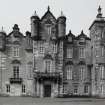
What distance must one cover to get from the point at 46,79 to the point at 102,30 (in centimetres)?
1394

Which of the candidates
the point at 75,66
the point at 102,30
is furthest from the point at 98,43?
the point at 75,66

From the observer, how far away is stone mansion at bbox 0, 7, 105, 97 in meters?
50.1

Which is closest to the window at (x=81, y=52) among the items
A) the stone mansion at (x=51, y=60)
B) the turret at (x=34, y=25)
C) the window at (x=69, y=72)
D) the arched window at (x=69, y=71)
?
the stone mansion at (x=51, y=60)

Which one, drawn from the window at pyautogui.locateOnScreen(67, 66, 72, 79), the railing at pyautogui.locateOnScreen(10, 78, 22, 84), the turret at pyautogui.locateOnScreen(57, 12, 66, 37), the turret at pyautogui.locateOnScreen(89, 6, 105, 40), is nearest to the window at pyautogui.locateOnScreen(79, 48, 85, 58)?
the window at pyautogui.locateOnScreen(67, 66, 72, 79)

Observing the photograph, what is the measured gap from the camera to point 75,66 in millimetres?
52688

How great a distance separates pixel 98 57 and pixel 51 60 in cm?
884

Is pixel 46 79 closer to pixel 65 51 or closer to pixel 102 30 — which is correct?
pixel 65 51

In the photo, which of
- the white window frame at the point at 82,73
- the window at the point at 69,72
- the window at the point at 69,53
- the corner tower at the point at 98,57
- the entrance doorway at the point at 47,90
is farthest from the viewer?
the window at the point at 69,53

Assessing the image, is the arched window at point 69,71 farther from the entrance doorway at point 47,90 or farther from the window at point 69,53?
the entrance doorway at point 47,90

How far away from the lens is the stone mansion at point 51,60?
50.1m

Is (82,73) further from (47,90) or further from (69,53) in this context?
(47,90)

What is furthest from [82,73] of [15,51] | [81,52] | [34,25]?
[15,51]

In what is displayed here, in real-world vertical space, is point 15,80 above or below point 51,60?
below

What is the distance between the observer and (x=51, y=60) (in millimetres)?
50906
